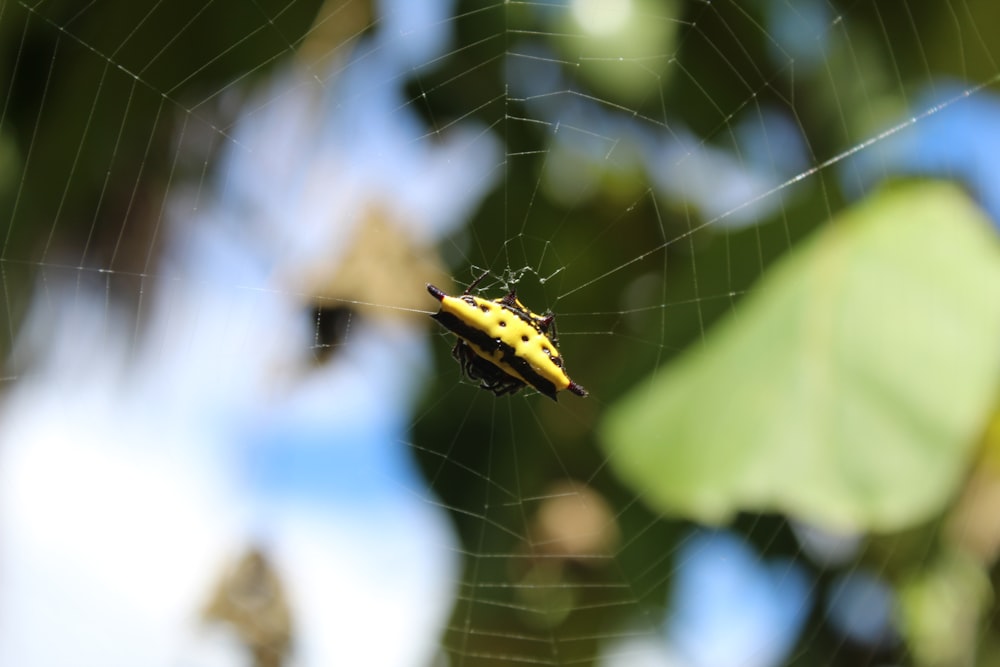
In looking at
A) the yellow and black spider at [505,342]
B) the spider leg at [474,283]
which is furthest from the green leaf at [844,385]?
the spider leg at [474,283]

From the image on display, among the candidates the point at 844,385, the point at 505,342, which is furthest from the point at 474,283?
the point at 844,385

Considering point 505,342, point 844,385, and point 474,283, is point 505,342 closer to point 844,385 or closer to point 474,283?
point 474,283

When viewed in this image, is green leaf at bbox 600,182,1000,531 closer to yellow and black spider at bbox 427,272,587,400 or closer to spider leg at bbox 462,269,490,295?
yellow and black spider at bbox 427,272,587,400

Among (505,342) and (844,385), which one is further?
(505,342)

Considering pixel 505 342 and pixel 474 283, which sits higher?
pixel 474 283

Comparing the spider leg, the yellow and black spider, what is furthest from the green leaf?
the spider leg
